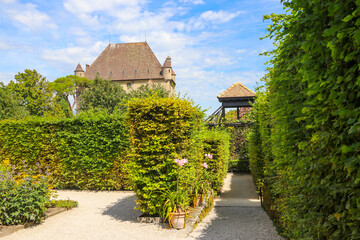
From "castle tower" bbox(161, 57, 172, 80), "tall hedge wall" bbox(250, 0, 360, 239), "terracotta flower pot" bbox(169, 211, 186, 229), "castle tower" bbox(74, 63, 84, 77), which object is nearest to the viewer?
"tall hedge wall" bbox(250, 0, 360, 239)

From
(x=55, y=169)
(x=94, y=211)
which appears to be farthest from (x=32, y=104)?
(x=94, y=211)

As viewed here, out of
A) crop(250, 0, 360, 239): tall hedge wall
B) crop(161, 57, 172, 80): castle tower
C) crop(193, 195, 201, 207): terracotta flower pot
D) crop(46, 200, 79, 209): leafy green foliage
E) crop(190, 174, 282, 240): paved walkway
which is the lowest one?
crop(190, 174, 282, 240): paved walkway

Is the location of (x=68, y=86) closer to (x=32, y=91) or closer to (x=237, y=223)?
(x=32, y=91)

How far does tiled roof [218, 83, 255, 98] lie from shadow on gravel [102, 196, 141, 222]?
39.9 feet

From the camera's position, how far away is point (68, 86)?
4394cm

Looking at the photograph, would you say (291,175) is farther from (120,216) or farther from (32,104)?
(32,104)

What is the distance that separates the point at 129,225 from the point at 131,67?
149ft

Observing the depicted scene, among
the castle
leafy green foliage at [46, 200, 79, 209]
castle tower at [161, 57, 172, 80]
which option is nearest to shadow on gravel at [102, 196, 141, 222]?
leafy green foliage at [46, 200, 79, 209]

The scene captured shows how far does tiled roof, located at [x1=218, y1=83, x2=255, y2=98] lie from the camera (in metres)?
19.1

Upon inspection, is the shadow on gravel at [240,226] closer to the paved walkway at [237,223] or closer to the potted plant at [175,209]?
the paved walkway at [237,223]

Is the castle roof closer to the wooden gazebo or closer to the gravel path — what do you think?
the wooden gazebo

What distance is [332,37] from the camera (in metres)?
1.94

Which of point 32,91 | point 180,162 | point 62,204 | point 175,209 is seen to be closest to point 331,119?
point 180,162

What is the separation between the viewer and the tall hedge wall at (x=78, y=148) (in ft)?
34.4
